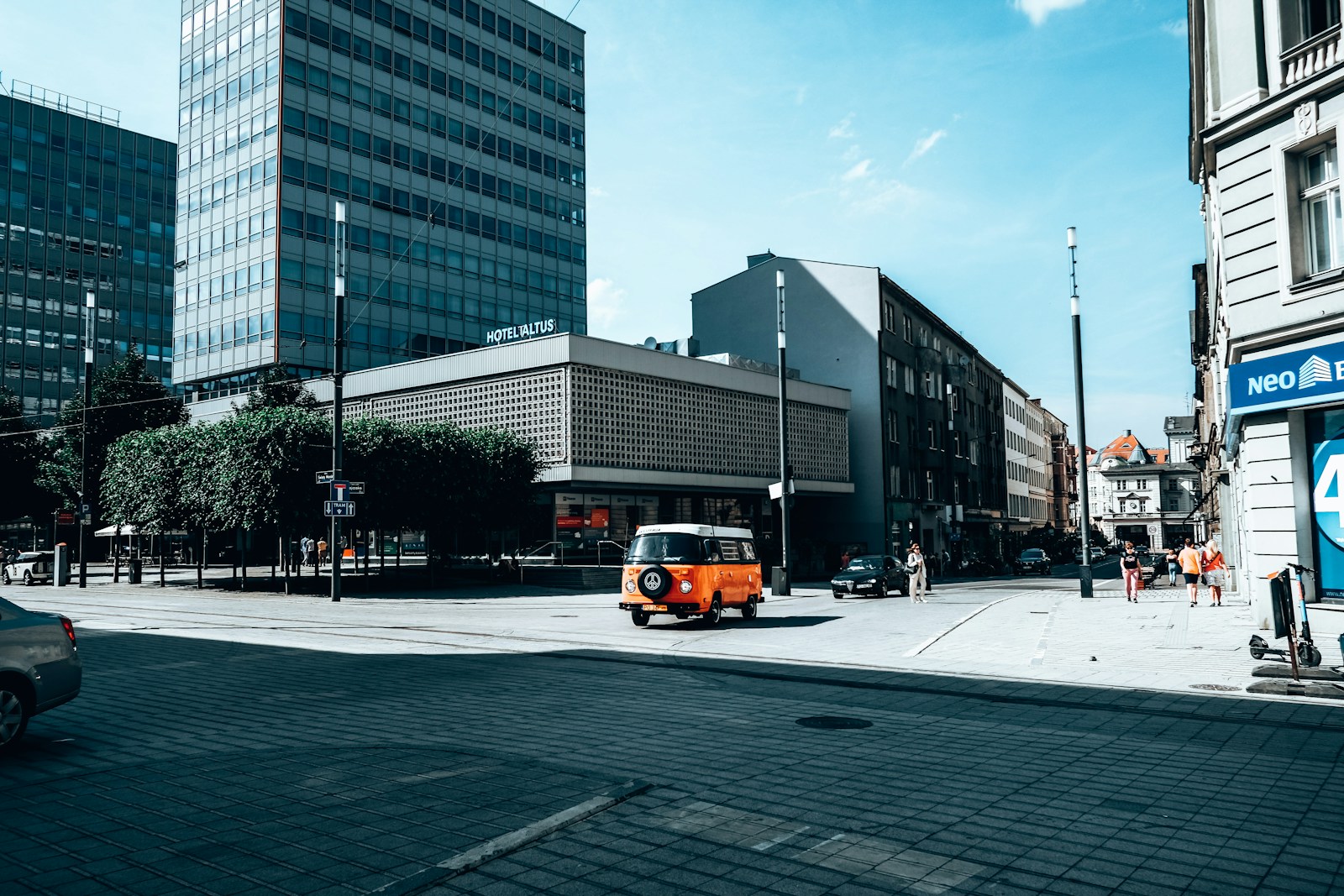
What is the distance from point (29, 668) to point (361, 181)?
197 feet

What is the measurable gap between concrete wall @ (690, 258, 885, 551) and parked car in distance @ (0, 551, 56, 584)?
3748cm

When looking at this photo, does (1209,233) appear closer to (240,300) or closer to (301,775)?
(301,775)

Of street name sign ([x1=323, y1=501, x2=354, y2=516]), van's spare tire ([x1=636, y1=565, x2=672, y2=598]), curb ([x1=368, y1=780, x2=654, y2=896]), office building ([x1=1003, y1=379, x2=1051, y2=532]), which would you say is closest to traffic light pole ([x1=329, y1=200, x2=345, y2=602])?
street name sign ([x1=323, y1=501, x2=354, y2=516])

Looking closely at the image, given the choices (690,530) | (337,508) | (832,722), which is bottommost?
(832,722)

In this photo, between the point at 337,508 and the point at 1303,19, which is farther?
the point at 337,508

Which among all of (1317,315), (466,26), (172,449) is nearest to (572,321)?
(466,26)

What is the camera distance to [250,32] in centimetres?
6203

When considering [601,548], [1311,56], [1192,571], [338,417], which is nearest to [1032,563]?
[601,548]

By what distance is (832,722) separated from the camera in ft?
31.3

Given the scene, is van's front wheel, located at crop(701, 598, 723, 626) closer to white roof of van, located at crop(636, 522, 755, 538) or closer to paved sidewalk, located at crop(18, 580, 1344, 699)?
paved sidewalk, located at crop(18, 580, 1344, 699)

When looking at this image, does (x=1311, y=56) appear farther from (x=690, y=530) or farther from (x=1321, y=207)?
(x=690, y=530)

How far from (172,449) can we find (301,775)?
32807 mm

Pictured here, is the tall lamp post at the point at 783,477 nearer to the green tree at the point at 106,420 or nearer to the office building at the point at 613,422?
the office building at the point at 613,422

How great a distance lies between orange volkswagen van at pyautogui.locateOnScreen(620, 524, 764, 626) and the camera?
20.0 meters
